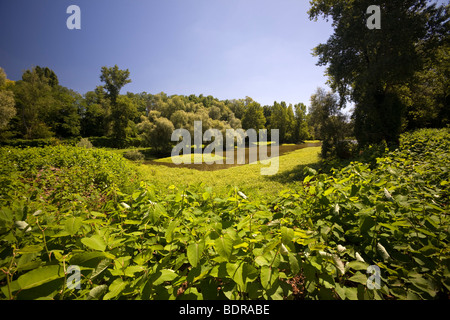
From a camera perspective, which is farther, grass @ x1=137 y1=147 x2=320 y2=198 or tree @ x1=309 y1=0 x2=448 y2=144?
tree @ x1=309 y1=0 x2=448 y2=144

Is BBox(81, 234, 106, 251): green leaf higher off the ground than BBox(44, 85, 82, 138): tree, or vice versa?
BBox(44, 85, 82, 138): tree

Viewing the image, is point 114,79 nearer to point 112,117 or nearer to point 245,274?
point 112,117

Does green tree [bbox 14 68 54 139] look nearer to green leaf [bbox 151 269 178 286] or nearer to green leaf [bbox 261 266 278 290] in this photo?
green leaf [bbox 151 269 178 286]

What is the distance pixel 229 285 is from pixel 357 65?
18065 millimetres

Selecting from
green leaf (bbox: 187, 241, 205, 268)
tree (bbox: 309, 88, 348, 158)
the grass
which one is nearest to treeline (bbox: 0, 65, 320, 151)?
tree (bbox: 309, 88, 348, 158)

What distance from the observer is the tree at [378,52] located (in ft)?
33.9

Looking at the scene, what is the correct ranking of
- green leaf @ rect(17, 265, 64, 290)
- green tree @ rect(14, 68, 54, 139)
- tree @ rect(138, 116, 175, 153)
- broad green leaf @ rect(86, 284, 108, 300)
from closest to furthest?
1. green leaf @ rect(17, 265, 64, 290)
2. broad green leaf @ rect(86, 284, 108, 300)
3. tree @ rect(138, 116, 175, 153)
4. green tree @ rect(14, 68, 54, 139)

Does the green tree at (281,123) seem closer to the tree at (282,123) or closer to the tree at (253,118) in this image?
the tree at (282,123)

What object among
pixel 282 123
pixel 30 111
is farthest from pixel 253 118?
pixel 30 111

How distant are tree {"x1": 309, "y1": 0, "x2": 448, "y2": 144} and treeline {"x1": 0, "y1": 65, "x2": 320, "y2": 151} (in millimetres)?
7711

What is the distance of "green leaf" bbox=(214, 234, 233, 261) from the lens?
0.93m

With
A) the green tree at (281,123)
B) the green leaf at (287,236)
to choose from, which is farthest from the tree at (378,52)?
the green tree at (281,123)
